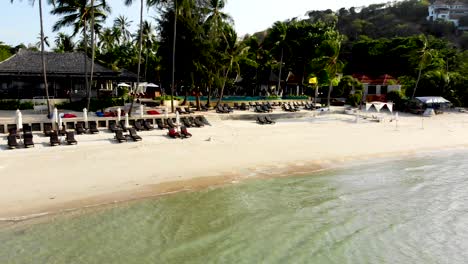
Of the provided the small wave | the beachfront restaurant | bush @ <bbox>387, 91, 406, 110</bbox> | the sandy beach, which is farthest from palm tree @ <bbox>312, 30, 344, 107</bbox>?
the small wave

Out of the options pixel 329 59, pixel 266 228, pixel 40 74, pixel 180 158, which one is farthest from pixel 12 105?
pixel 266 228

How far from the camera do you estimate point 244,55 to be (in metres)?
36.2

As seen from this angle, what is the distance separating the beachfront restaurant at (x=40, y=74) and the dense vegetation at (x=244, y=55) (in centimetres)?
345

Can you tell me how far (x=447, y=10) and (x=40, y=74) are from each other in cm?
16013

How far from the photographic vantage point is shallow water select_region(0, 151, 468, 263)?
10203 millimetres

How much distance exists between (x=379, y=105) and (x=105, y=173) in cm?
Answer: 2277

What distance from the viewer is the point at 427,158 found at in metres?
21.6

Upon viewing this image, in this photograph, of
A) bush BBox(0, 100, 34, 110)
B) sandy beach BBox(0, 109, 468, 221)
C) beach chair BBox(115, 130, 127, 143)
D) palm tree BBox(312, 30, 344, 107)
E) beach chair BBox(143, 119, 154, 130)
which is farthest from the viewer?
palm tree BBox(312, 30, 344, 107)

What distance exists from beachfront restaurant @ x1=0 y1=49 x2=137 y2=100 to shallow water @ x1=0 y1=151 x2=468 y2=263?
23.3m

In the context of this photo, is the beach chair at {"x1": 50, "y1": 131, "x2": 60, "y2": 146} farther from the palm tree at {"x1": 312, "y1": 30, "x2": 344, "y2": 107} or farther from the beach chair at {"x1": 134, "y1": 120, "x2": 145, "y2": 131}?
the palm tree at {"x1": 312, "y1": 30, "x2": 344, "y2": 107}

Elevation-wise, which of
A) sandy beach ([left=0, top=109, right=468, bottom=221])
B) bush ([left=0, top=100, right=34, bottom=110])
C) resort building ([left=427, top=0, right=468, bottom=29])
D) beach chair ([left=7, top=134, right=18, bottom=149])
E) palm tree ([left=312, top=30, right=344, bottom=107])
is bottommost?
sandy beach ([left=0, top=109, right=468, bottom=221])

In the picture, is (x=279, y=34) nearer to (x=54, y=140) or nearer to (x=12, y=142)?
(x=54, y=140)

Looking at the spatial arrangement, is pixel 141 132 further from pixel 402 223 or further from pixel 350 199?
pixel 402 223

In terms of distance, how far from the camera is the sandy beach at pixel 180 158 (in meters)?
13.5
